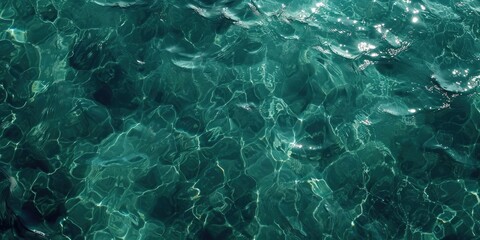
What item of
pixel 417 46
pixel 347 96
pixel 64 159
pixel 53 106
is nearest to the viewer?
pixel 64 159

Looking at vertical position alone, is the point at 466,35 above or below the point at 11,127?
above

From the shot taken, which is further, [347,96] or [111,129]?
[347,96]

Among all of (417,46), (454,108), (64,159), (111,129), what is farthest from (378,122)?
(64,159)

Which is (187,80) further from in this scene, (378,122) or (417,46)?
(417,46)

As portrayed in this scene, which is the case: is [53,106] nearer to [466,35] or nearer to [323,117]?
[323,117]

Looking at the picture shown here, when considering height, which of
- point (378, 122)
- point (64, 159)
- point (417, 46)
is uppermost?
point (417, 46)

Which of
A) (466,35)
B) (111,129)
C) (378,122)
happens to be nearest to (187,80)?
(111,129)

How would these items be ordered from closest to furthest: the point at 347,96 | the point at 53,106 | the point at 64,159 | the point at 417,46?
the point at 64,159 < the point at 53,106 < the point at 347,96 < the point at 417,46
